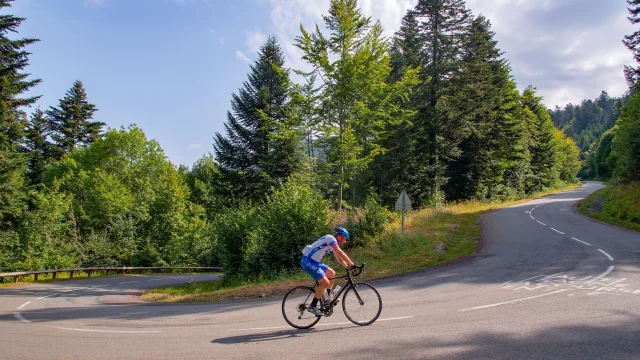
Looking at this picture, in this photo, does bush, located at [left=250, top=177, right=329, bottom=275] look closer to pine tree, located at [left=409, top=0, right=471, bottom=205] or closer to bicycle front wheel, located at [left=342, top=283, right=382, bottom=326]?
bicycle front wheel, located at [left=342, top=283, right=382, bottom=326]

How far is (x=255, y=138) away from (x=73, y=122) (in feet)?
111

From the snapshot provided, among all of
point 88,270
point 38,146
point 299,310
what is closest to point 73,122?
point 38,146

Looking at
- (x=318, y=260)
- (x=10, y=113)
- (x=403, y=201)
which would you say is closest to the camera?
(x=318, y=260)

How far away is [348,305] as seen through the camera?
7.13 metres

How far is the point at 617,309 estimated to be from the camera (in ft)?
23.1

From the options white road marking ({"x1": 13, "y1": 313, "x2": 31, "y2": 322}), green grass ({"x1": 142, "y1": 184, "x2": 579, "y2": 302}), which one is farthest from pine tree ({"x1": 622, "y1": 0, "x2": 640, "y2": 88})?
white road marking ({"x1": 13, "y1": 313, "x2": 31, "y2": 322})

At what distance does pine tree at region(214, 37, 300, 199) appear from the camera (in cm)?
2608

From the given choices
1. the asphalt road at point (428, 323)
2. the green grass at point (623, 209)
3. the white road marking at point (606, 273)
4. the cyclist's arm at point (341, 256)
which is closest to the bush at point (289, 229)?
the asphalt road at point (428, 323)

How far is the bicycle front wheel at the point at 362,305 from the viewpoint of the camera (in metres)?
7.09

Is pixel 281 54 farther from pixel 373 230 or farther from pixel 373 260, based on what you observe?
pixel 373 260

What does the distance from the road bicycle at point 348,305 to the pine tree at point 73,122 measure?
50.0 m

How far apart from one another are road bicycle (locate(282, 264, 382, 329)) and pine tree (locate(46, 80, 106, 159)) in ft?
164

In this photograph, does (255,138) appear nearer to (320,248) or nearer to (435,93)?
(435,93)

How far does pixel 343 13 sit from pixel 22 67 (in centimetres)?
1972
